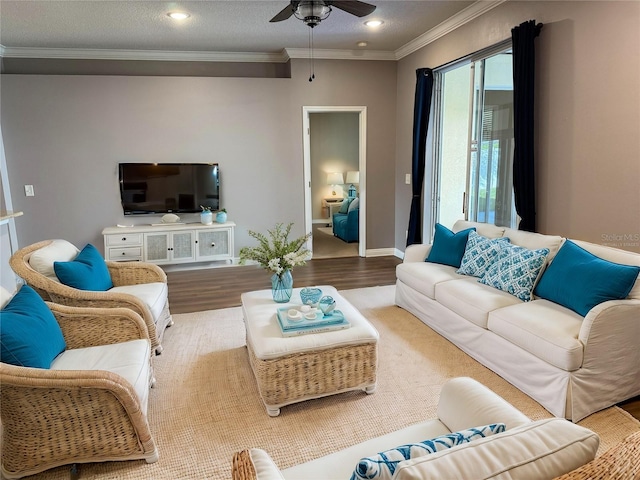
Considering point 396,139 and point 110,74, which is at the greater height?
point 110,74

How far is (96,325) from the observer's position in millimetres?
2400

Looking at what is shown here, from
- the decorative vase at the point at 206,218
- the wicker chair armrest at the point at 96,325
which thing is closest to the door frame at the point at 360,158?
the decorative vase at the point at 206,218

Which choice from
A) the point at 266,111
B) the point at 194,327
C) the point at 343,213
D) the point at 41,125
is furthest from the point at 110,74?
the point at 343,213

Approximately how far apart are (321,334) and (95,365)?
3.91ft

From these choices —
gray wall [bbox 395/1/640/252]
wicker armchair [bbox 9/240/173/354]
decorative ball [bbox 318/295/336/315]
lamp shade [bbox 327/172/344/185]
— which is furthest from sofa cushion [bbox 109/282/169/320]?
lamp shade [bbox 327/172/344/185]

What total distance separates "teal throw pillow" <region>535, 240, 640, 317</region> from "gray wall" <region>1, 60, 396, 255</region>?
360cm

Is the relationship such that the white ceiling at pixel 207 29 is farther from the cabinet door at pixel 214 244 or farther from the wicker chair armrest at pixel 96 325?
the wicker chair armrest at pixel 96 325

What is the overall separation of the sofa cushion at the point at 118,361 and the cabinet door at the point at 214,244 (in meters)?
3.28

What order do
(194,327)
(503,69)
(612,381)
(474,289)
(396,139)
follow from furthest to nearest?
(396,139), (503,69), (194,327), (474,289), (612,381)

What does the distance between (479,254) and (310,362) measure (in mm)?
1789

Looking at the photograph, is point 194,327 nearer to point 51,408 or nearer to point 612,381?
point 51,408

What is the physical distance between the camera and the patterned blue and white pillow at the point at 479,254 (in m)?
3.25

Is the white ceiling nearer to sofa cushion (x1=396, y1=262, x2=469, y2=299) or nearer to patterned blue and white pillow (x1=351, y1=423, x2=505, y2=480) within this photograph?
sofa cushion (x1=396, y1=262, x2=469, y2=299)

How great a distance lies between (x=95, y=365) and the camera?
6.64ft
